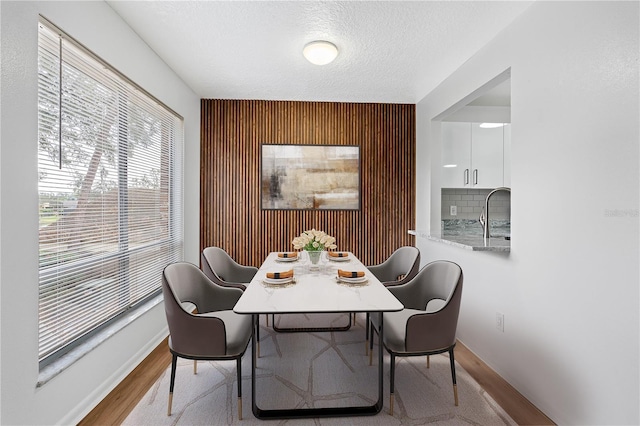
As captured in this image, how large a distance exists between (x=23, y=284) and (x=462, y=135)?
420 cm

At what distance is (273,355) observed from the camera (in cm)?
267

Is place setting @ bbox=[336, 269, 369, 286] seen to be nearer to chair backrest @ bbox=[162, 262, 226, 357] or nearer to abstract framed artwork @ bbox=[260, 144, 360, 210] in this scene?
chair backrest @ bbox=[162, 262, 226, 357]

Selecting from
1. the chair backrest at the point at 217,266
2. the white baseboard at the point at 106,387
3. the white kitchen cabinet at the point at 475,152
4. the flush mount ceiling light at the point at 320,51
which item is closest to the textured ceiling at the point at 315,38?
the flush mount ceiling light at the point at 320,51

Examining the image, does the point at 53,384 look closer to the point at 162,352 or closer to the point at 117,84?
the point at 162,352

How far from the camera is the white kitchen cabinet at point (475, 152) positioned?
3.94 meters

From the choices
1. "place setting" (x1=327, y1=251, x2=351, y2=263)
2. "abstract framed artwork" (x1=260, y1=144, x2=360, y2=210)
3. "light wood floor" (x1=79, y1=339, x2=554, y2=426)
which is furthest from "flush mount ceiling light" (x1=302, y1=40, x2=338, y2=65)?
"light wood floor" (x1=79, y1=339, x2=554, y2=426)

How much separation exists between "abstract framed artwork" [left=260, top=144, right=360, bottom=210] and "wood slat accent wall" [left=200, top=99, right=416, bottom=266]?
0.27 ft

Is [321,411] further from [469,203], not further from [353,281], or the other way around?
[469,203]

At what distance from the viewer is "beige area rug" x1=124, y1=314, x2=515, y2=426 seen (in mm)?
1904

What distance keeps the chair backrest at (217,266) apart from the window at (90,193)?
0.56 meters

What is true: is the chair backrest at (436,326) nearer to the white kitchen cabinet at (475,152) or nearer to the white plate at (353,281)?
the white plate at (353,281)

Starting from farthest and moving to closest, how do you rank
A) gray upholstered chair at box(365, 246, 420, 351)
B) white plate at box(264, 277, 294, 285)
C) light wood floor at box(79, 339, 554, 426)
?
gray upholstered chair at box(365, 246, 420, 351)
white plate at box(264, 277, 294, 285)
light wood floor at box(79, 339, 554, 426)

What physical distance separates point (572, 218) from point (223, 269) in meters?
2.78

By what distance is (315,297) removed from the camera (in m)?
1.87
